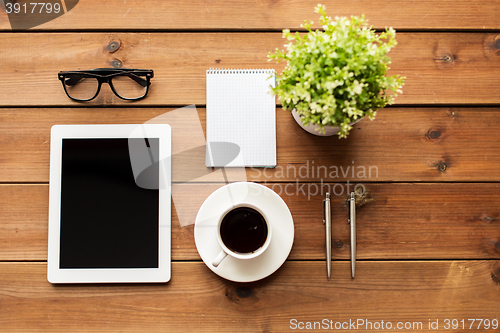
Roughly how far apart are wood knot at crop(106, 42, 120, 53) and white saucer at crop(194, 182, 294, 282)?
1.54 ft

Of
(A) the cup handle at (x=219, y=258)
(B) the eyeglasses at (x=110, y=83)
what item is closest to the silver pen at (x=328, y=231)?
(A) the cup handle at (x=219, y=258)

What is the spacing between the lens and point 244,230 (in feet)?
2.52

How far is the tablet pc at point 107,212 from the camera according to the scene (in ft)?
2.67

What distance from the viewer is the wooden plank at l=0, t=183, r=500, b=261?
84 cm

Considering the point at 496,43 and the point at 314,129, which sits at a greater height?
the point at 496,43

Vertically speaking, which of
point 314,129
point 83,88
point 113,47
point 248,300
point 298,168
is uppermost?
point 113,47

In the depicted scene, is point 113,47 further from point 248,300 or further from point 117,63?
point 248,300

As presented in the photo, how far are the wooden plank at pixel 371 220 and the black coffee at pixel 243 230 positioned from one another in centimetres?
11

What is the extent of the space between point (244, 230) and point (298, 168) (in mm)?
218

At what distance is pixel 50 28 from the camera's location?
A: 34.1 inches

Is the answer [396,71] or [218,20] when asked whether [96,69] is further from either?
[396,71]

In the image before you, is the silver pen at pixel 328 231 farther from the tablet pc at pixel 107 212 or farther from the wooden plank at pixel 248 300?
the tablet pc at pixel 107 212

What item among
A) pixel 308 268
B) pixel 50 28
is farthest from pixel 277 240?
pixel 50 28

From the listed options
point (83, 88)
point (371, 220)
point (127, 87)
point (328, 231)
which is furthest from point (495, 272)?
point (83, 88)
